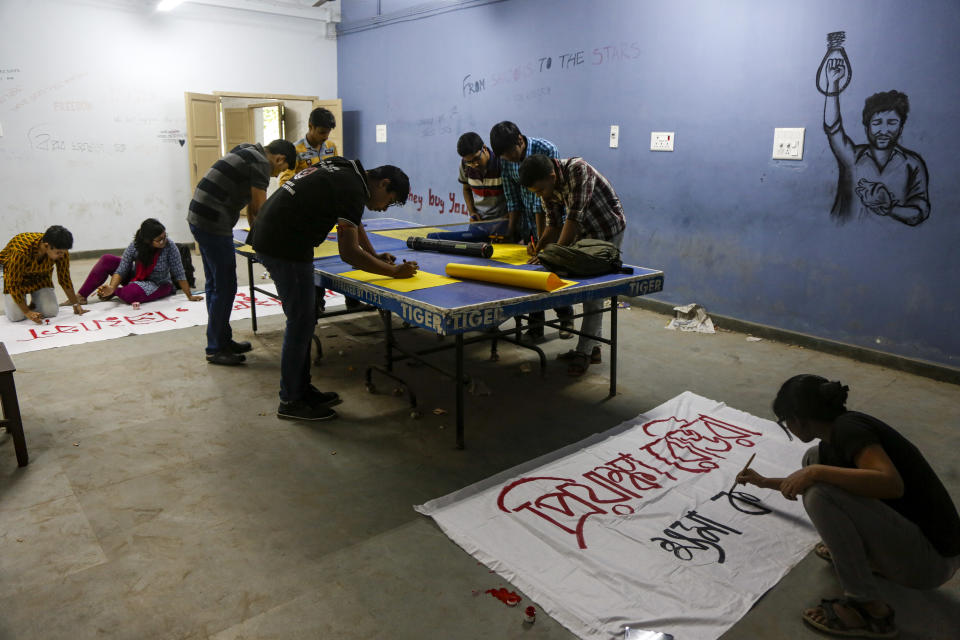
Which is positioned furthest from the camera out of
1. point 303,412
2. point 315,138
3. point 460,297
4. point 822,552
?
point 315,138

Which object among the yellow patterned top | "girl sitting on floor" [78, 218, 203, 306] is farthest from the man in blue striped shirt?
the yellow patterned top

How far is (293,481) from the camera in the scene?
2.61 m

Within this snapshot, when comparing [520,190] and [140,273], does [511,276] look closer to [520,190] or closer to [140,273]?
[520,190]

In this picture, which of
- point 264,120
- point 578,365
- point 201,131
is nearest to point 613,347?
point 578,365

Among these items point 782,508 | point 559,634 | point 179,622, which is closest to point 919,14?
point 782,508

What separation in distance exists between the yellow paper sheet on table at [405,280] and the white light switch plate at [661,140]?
2.73 metres

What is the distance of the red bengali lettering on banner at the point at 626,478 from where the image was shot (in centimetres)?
238

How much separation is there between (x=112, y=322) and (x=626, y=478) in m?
3.94

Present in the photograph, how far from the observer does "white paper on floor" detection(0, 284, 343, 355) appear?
4320 millimetres

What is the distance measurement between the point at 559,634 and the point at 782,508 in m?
1.09

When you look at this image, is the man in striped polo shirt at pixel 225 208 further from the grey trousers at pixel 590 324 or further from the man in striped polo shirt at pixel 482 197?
the grey trousers at pixel 590 324

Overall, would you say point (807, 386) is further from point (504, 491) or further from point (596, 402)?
point (596, 402)

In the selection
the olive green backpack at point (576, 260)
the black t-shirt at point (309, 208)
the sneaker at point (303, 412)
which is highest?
the black t-shirt at point (309, 208)

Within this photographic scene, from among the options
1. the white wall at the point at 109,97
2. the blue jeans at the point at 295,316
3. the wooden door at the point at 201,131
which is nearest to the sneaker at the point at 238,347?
the blue jeans at the point at 295,316
